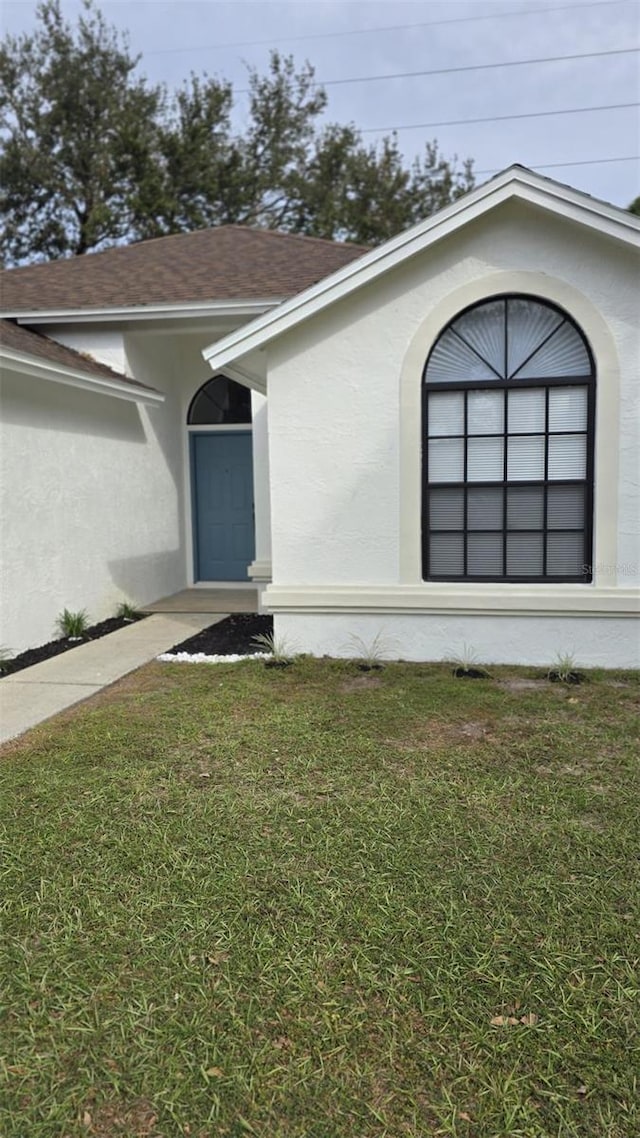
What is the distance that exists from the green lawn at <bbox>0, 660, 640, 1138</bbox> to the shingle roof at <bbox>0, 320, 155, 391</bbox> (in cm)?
466

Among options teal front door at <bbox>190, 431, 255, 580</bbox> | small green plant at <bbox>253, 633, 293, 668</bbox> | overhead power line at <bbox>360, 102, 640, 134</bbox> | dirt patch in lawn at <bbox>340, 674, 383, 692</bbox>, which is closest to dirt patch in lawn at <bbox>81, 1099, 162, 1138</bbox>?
dirt patch in lawn at <bbox>340, 674, 383, 692</bbox>

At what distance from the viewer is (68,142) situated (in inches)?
1040

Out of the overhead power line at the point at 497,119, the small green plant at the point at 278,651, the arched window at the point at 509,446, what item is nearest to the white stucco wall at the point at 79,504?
the small green plant at the point at 278,651

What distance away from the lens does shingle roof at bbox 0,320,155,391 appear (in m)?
8.06

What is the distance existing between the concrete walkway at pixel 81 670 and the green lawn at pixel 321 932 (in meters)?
0.75

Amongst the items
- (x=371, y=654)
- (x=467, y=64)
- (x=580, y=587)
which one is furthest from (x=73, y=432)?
(x=467, y=64)

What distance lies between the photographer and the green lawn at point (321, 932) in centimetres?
223

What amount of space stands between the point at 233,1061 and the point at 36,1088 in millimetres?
600

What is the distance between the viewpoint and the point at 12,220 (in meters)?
26.3

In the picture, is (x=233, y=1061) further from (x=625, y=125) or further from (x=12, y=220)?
(x=625, y=125)

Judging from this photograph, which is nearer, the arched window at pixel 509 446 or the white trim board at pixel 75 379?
the arched window at pixel 509 446

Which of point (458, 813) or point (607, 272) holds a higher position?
→ point (607, 272)

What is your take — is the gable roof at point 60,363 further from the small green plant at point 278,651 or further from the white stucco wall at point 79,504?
the small green plant at point 278,651

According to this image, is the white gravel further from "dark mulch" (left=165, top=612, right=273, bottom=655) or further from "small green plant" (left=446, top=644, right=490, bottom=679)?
"small green plant" (left=446, top=644, right=490, bottom=679)
